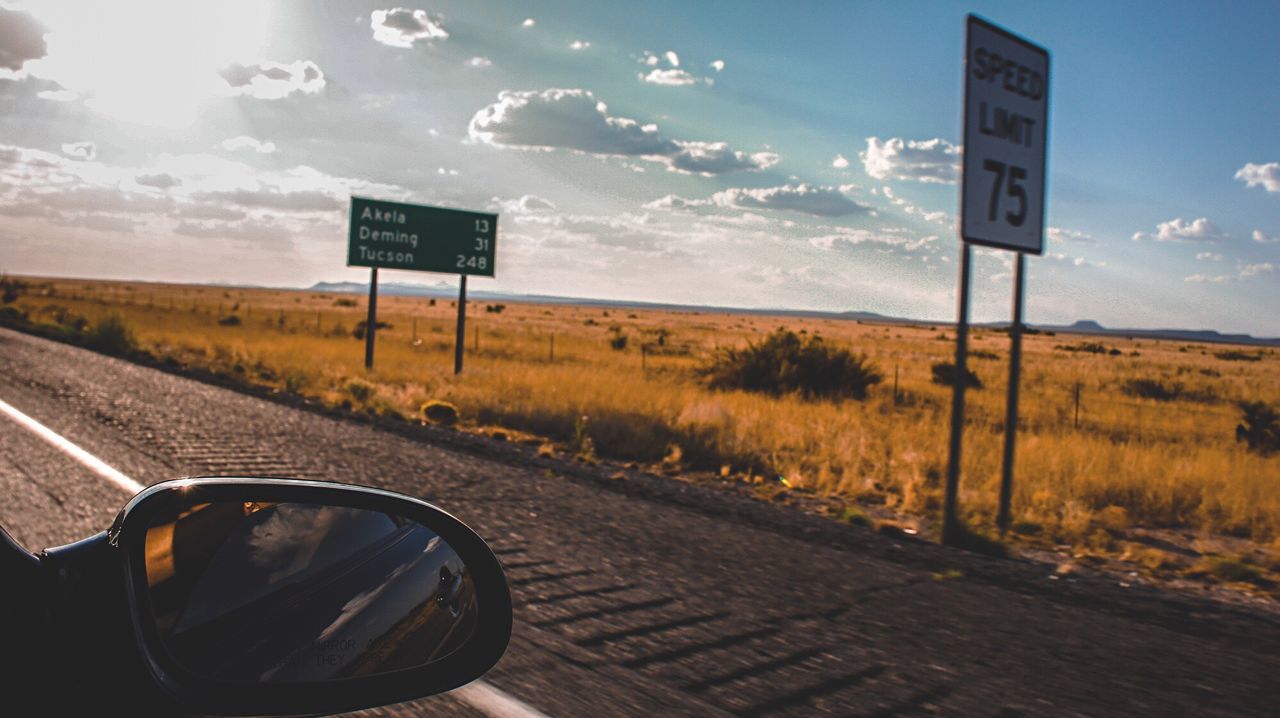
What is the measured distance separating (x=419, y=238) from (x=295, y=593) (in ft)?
66.9

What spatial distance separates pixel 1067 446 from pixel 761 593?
8.21m

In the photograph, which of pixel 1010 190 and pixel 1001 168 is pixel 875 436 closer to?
pixel 1010 190

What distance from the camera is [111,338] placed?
2219 cm

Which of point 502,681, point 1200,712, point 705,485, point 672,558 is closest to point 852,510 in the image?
point 705,485

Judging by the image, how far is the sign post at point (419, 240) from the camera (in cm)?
2053

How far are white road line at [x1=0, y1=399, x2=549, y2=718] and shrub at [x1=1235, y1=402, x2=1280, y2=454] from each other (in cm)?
1444

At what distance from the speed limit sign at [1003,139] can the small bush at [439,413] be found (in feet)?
26.7

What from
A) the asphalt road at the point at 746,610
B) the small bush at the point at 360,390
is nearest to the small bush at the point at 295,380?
the small bush at the point at 360,390

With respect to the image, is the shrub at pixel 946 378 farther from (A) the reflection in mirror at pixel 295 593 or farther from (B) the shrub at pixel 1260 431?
(A) the reflection in mirror at pixel 295 593

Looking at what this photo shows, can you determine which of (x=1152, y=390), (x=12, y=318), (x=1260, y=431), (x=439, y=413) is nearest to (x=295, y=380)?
(x=439, y=413)

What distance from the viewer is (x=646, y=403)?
13.9 metres

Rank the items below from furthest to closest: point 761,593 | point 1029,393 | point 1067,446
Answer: point 1029,393 < point 1067,446 < point 761,593

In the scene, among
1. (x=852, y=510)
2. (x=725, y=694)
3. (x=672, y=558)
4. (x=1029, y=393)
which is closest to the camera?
(x=725, y=694)

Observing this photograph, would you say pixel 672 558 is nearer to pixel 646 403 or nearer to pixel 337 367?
pixel 646 403
